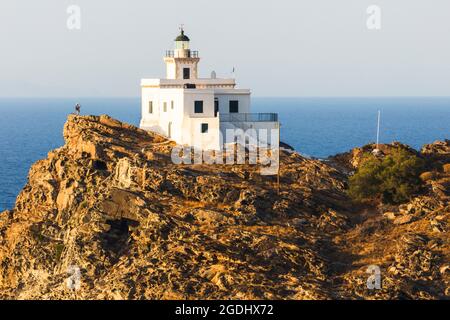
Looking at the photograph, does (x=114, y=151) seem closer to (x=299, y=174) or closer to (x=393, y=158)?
(x=299, y=174)

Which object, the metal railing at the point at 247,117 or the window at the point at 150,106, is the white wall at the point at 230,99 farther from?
the window at the point at 150,106

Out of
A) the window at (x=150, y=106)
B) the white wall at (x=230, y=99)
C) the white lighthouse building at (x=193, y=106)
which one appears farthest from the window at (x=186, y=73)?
the white wall at (x=230, y=99)

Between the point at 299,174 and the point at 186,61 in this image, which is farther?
the point at 186,61

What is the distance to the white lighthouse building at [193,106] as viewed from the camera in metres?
82.1

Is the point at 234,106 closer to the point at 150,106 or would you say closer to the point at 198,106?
the point at 198,106

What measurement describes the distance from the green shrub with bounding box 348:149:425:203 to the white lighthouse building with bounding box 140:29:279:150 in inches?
547

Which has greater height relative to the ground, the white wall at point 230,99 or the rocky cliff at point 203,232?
the white wall at point 230,99

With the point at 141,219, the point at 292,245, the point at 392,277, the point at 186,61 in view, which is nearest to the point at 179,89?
the point at 186,61

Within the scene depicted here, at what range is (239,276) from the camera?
57719mm

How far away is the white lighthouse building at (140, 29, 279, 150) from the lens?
8206 centimetres

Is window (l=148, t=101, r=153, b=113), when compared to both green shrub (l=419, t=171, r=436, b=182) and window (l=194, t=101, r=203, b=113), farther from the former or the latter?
green shrub (l=419, t=171, r=436, b=182)

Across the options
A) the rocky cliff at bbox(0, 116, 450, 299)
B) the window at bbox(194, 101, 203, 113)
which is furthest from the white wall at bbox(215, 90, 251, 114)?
the rocky cliff at bbox(0, 116, 450, 299)

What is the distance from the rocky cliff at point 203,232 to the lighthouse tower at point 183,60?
12068mm

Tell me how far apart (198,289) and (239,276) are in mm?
2844
